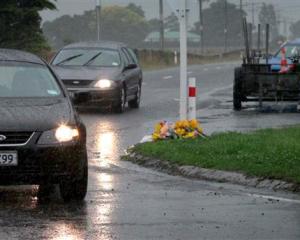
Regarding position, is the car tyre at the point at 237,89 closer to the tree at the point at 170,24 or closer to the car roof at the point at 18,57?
the car roof at the point at 18,57

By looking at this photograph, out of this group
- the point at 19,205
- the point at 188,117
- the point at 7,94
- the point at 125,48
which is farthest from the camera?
the point at 125,48

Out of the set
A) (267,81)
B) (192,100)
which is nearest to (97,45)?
(267,81)

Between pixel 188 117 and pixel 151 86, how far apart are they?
20.4 metres

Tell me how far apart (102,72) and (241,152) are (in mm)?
10128

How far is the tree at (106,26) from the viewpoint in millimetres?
131625

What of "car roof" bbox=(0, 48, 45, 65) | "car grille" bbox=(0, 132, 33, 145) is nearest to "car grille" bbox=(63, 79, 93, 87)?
"car roof" bbox=(0, 48, 45, 65)

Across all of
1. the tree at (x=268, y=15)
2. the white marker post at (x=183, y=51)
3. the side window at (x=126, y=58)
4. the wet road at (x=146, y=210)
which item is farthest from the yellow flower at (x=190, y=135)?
the tree at (x=268, y=15)

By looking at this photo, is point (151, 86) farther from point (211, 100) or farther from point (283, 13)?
point (283, 13)

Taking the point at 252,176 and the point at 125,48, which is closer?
the point at 252,176

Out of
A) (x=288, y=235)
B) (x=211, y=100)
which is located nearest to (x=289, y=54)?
(x=211, y=100)

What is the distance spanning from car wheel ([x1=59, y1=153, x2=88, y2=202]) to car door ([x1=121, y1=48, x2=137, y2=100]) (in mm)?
13419

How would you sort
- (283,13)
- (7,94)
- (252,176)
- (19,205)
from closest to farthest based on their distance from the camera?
(19,205), (7,94), (252,176), (283,13)

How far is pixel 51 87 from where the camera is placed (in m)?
11.3

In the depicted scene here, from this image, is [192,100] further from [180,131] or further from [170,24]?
[170,24]
